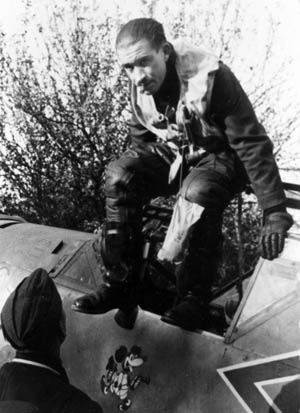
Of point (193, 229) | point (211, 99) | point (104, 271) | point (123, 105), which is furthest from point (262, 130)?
point (123, 105)

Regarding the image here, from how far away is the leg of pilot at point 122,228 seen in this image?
3896mm

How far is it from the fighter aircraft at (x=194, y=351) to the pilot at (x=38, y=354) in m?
0.59

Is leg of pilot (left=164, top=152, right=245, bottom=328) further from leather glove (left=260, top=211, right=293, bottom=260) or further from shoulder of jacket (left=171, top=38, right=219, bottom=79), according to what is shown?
shoulder of jacket (left=171, top=38, right=219, bottom=79)

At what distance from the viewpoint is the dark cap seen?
3.22 m

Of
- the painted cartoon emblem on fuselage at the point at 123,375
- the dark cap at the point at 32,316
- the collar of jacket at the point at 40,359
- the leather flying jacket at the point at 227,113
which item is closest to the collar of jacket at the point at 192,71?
the leather flying jacket at the point at 227,113

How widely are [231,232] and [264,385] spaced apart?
16.6 m

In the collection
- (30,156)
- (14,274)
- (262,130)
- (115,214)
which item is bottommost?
(30,156)

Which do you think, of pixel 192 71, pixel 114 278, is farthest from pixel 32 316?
pixel 192 71

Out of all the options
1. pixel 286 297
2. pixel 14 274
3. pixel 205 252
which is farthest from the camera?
pixel 14 274

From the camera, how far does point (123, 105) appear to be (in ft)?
62.2

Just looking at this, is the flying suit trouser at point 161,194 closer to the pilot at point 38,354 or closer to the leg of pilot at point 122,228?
the leg of pilot at point 122,228

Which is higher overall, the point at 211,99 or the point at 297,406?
the point at 211,99

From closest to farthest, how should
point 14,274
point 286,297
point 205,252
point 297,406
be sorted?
point 297,406 → point 286,297 → point 205,252 → point 14,274

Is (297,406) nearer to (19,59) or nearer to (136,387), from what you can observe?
(136,387)
